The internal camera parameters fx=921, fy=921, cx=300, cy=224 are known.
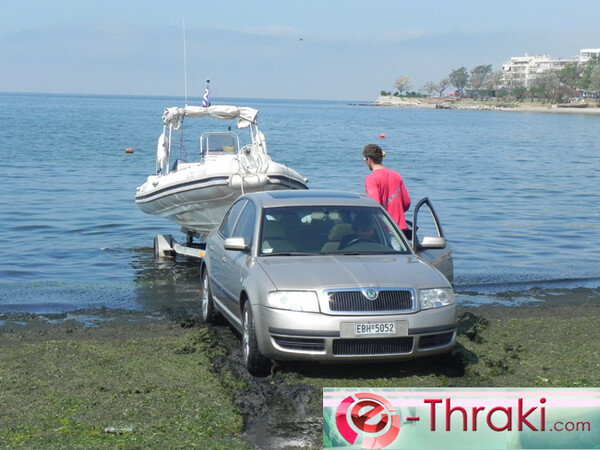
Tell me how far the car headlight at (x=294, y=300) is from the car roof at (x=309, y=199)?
1521 millimetres

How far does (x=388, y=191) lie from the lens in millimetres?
9844

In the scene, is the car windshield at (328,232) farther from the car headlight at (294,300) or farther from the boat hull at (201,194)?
the boat hull at (201,194)

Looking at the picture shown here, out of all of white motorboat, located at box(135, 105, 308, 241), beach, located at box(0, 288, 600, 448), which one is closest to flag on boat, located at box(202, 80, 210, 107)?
white motorboat, located at box(135, 105, 308, 241)

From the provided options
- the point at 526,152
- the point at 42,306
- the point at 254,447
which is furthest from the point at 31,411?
the point at 526,152

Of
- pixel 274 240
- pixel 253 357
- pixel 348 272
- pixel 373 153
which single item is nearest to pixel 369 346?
pixel 348 272

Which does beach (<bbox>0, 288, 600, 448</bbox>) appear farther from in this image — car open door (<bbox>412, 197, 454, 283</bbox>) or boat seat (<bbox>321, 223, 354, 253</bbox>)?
boat seat (<bbox>321, 223, 354, 253</bbox>)

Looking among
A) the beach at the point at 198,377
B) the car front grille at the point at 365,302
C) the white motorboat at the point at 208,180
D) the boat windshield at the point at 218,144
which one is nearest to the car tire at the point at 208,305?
the beach at the point at 198,377

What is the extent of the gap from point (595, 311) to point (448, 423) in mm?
7858

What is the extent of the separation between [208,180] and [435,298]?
818 centimetres

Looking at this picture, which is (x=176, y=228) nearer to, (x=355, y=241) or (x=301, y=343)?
(x=355, y=241)

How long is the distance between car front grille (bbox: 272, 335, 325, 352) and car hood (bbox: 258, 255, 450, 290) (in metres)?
0.40

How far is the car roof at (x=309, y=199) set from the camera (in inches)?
340

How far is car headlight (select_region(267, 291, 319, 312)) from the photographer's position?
23.3 ft

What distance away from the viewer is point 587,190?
32312 millimetres
